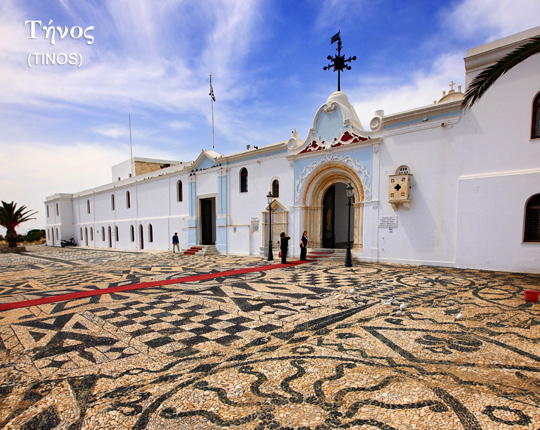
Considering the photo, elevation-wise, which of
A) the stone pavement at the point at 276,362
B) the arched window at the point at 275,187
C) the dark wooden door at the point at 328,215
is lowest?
the stone pavement at the point at 276,362

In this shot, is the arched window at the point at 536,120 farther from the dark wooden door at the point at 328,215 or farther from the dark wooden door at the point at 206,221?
the dark wooden door at the point at 206,221

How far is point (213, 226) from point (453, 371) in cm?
2172

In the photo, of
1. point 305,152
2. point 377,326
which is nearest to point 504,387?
point 377,326

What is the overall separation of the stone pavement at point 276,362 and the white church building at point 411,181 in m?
3.85

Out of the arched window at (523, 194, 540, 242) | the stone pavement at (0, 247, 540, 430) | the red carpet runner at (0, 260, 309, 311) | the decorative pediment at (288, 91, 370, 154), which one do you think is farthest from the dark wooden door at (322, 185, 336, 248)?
the stone pavement at (0, 247, 540, 430)

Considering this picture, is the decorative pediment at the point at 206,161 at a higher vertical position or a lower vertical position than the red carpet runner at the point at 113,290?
higher

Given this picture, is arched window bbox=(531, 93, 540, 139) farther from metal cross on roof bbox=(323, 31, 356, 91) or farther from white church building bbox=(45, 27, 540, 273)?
metal cross on roof bbox=(323, 31, 356, 91)

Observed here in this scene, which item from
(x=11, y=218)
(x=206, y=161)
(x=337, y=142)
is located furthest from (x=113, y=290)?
(x=11, y=218)

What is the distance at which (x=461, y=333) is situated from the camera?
4332 mm

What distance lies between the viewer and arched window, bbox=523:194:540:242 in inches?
365

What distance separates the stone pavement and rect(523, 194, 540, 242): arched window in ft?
11.7

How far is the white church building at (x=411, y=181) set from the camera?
9.53 m

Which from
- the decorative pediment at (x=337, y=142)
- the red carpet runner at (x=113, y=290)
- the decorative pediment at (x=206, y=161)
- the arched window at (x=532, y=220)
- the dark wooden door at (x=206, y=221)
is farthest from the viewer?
the dark wooden door at (x=206, y=221)

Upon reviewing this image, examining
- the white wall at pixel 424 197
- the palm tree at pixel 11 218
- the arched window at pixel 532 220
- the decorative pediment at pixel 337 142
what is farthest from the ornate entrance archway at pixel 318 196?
the palm tree at pixel 11 218
